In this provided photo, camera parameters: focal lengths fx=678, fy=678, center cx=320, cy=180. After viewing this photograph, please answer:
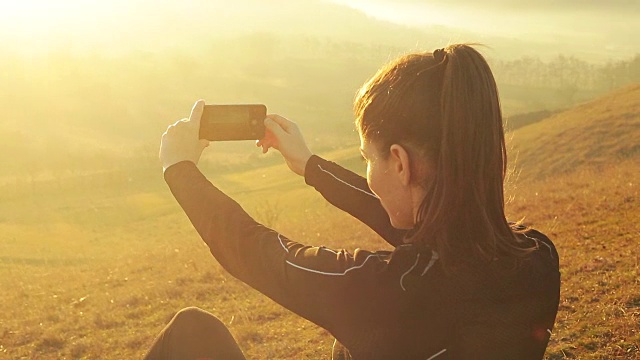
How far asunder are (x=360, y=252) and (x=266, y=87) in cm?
14753

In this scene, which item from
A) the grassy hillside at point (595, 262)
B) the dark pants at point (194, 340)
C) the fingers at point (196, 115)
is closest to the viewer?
the fingers at point (196, 115)

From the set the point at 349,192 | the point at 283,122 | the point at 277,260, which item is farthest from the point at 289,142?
the point at 277,260

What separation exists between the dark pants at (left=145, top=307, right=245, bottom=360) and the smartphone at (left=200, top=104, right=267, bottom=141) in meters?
0.87

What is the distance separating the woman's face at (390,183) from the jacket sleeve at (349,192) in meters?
0.82

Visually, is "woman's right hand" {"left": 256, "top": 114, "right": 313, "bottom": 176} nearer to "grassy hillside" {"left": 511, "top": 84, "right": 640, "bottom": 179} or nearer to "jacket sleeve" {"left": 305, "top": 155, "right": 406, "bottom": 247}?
"jacket sleeve" {"left": 305, "top": 155, "right": 406, "bottom": 247}

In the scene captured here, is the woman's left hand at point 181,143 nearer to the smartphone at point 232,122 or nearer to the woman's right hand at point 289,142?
the smartphone at point 232,122

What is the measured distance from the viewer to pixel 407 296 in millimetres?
2031

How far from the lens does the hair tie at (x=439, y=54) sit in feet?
6.99

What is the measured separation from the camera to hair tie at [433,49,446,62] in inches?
83.8

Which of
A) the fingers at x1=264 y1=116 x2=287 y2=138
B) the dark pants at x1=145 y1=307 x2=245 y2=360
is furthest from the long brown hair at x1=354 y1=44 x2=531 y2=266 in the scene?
the dark pants at x1=145 y1=307 x2=245 y2=360

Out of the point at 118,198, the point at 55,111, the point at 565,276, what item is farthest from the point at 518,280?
the point at 55,111

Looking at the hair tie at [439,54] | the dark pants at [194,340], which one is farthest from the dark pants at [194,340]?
the hair tie at [439,54]

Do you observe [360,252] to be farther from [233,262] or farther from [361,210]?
[361,210]

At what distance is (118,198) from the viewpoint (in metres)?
48.3
